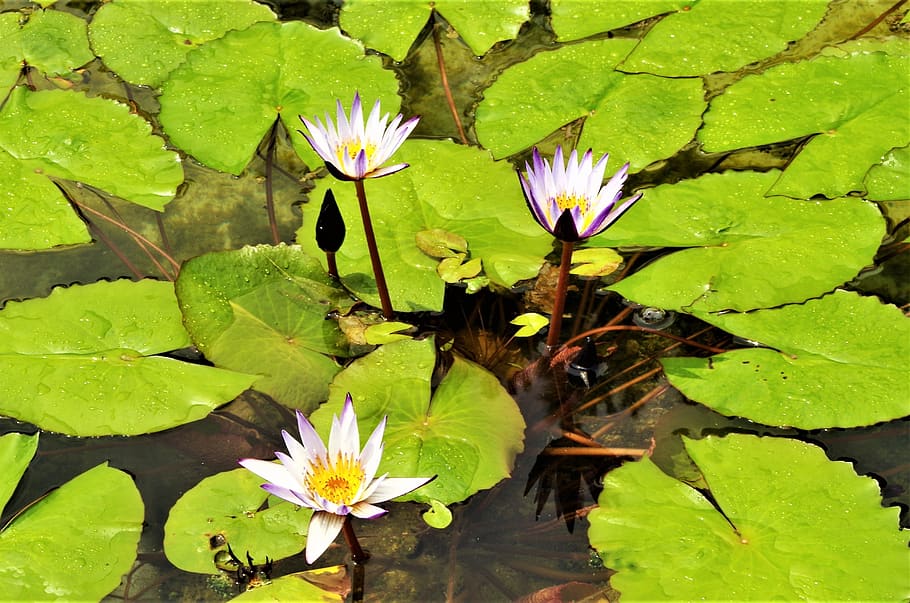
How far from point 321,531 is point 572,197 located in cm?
124

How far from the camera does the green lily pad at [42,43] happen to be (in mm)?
4031

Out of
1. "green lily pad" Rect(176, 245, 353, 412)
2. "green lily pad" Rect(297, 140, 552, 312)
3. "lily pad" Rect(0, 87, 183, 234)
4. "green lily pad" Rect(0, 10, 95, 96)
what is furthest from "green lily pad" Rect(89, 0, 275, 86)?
"green lily pad" Rect(176, 245, 353, 412)

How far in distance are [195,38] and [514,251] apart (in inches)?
78.9

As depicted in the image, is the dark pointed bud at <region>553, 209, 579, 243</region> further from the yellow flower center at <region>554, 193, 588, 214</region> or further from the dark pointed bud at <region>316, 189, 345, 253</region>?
the dark pointed bud at <region>316, 189, 345, 253</region>

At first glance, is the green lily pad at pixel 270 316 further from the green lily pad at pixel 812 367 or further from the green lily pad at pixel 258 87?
the green lily pad at pixel 812 367

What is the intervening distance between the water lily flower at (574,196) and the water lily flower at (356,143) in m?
0.44

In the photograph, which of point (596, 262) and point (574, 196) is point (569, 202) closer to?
point (574, 196)

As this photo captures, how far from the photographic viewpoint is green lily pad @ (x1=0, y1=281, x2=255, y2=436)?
2785 mm

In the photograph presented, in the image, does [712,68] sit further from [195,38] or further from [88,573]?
[88,573]

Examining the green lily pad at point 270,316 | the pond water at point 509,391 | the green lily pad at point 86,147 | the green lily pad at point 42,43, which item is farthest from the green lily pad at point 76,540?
the green lily pad at point 42,43

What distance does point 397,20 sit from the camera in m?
4.12

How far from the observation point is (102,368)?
289 centimetres

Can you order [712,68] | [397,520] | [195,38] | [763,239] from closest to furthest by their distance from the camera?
[397,520]
[763,239]
[712,68]
[195,38]

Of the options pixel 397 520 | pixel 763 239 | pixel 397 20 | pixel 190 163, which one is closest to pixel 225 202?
pixel 190 163
